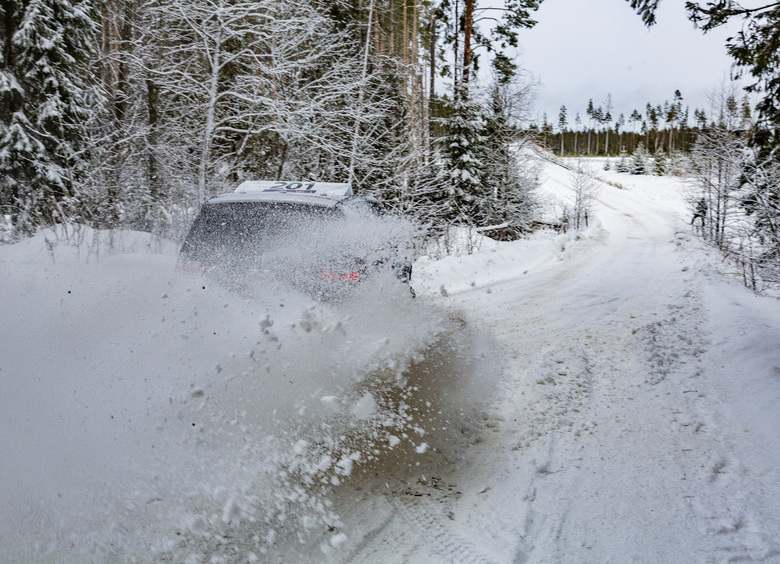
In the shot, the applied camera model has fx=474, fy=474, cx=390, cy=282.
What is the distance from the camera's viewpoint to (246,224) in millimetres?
4895

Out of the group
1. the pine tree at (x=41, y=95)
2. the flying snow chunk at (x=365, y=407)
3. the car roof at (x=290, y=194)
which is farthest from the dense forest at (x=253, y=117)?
the flying snow chunk at (x=365, y=407)

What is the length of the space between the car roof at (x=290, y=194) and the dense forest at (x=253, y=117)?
274cm

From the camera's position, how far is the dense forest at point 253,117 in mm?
10055

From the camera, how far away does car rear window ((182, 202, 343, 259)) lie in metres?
4.80

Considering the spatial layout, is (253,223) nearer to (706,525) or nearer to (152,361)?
(152,361)

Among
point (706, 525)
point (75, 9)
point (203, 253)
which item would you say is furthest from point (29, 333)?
point (75, 9)

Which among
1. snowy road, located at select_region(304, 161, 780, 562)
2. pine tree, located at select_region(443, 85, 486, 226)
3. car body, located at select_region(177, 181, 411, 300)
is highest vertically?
pine tree, located at select_region(443, 85, 486, 226)

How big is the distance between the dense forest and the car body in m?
2.95

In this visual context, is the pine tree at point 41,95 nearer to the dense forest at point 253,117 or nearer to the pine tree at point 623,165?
the dense forest at point 253,117

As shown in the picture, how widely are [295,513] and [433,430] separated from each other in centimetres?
149

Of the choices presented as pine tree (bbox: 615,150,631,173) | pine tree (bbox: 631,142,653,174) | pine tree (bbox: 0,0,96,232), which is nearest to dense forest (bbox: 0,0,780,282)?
pine tree (bbox: 0,0,96,232)

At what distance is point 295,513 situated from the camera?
2.86m

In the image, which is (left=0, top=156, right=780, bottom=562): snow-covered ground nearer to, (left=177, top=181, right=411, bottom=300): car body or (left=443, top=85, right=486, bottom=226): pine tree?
(left=177, top=181, right=411, bottom=300): car body

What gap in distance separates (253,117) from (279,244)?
11.1 metres
